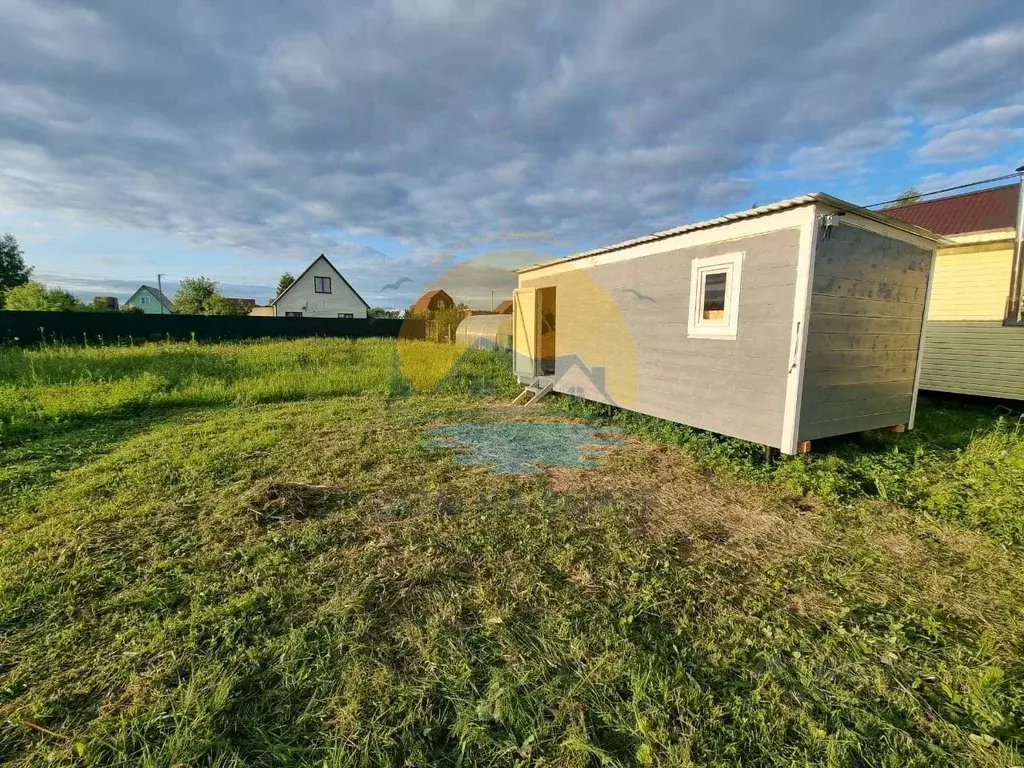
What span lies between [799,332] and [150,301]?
6165 cm

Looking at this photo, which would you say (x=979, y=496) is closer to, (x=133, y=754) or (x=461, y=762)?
(x=461, y=762)

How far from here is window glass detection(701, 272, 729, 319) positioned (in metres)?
4.69

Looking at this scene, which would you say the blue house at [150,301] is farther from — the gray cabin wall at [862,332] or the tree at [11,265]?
the gray cabin wall at [862,332]

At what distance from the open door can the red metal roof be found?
6.30 metres

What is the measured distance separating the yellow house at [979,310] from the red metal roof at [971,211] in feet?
0.05

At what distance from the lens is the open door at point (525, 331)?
28.2 feet

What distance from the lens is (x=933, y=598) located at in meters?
2.42

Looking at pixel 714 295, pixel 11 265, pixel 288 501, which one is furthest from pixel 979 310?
pixel 11 265

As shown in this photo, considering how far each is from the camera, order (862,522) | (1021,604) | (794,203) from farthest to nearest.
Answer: (794,203), (862,522), (1021,604)

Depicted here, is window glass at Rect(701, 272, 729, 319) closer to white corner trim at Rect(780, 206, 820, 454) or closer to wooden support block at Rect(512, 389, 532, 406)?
white corner trim at Rect(780, 206, 820, 454)

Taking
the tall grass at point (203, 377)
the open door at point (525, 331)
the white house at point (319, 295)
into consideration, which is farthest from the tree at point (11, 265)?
the open door at point (525, 331)

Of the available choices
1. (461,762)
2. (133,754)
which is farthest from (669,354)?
(133,754)

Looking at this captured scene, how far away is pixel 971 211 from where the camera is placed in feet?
25.2

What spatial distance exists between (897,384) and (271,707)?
637 centimetres
